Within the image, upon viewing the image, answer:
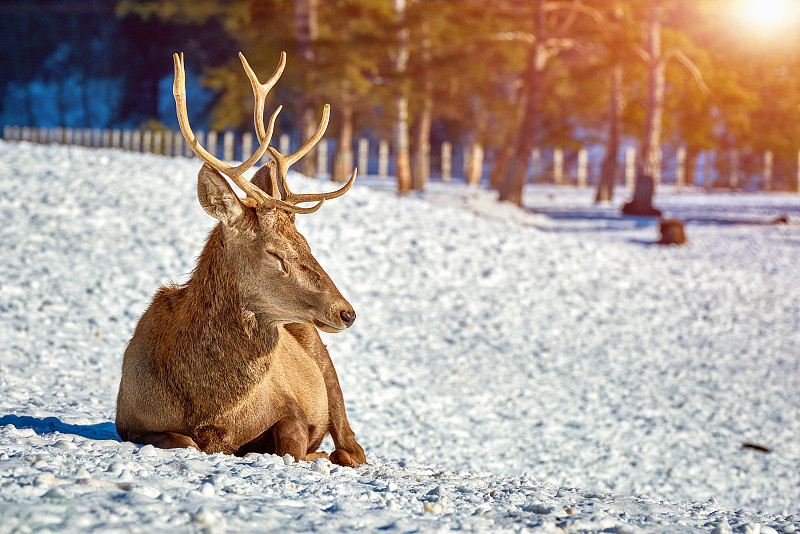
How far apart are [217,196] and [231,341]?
2.19 feet

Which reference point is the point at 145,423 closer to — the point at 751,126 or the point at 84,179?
the point at 84,179

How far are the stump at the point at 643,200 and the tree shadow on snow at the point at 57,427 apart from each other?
1940 centimetres

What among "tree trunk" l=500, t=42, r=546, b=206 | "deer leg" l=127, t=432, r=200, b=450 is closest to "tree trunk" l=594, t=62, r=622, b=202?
"tree trunk" l=500, t=42, r=546, b=206

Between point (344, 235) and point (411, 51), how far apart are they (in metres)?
15.6

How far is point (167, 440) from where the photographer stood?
4109 millimetres

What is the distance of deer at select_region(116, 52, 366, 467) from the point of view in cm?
414

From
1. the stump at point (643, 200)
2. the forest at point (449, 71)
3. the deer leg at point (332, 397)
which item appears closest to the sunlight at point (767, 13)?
the forest at point (449, 71)

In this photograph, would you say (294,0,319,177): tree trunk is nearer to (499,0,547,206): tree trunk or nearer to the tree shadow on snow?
(499,0,547,206): tree trunk

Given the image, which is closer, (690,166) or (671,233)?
(671,233)

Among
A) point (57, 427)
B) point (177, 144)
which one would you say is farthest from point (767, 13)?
point (57, 427)

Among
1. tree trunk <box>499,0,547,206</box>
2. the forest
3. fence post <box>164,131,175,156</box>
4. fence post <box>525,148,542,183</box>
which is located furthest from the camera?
fence post <box>525,148,542,183</box>

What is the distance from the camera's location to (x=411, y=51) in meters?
26.8

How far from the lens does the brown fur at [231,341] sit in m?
4.14

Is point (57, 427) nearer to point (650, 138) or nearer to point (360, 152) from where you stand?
point (650, 138)
